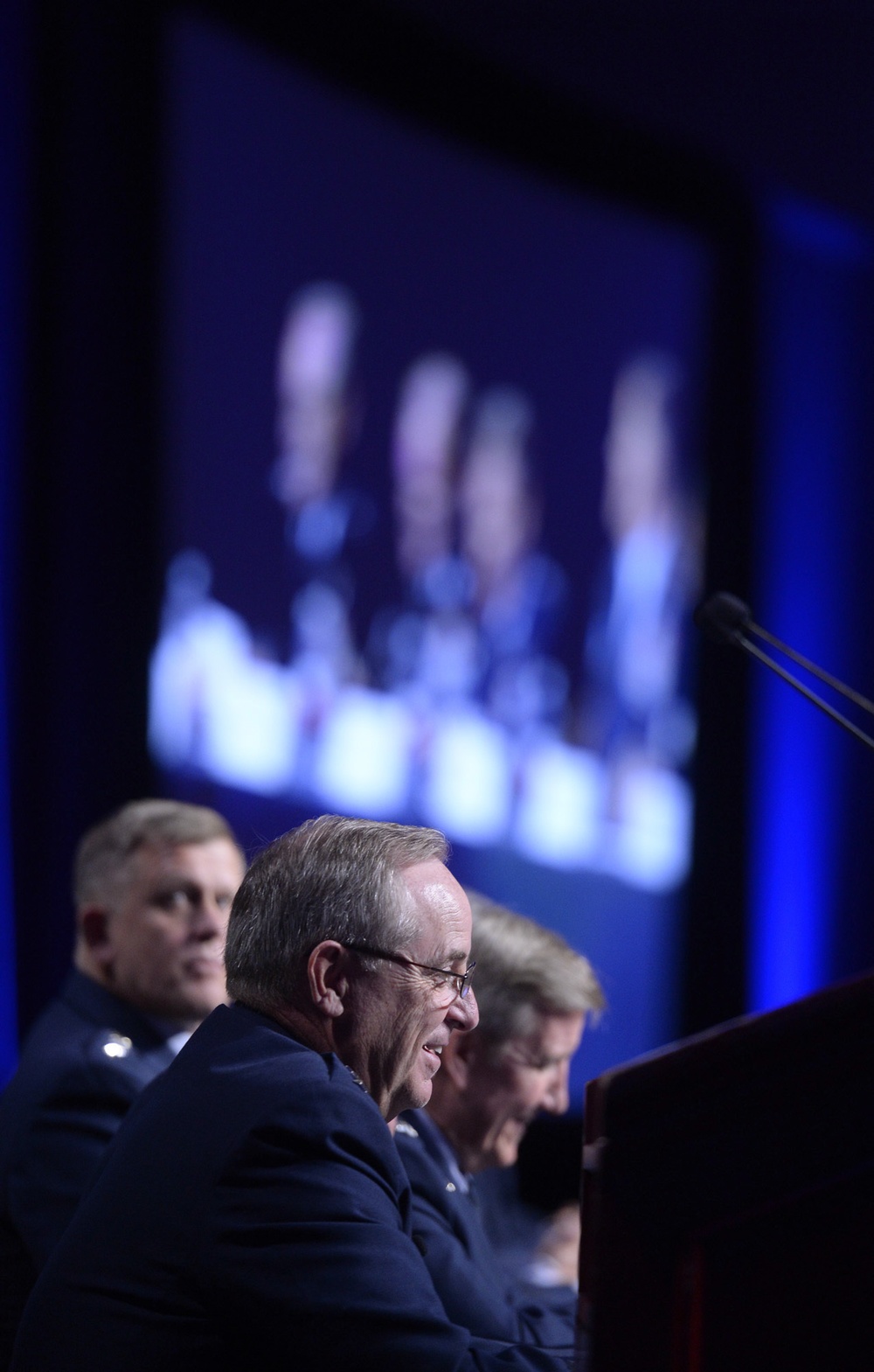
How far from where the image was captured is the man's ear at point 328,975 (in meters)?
1.38

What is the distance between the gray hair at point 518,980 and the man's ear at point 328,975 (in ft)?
2.35

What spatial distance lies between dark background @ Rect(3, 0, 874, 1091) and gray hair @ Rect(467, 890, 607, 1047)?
5.94 feet

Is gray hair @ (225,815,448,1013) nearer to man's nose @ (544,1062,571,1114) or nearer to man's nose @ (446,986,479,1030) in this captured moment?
man's nose @ (446,986,479,1030)

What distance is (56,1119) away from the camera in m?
1.92

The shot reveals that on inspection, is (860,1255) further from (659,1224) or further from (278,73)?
(278,73)

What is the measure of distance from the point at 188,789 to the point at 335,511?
3.07 feet

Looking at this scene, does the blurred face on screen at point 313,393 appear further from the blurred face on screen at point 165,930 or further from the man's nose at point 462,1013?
the man's nose at point 462,1013

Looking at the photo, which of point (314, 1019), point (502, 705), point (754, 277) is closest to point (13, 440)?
point (502, 705)

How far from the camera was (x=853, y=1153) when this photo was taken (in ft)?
2.72

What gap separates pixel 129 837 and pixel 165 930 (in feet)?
0.58

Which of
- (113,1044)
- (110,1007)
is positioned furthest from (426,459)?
(113,1044)

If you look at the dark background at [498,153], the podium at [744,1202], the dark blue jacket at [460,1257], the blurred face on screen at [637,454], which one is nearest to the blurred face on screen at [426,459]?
the blurred face on screen at [637,454]

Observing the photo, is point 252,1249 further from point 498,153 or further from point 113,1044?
point 498,153

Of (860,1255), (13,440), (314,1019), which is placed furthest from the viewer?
(13,440)
